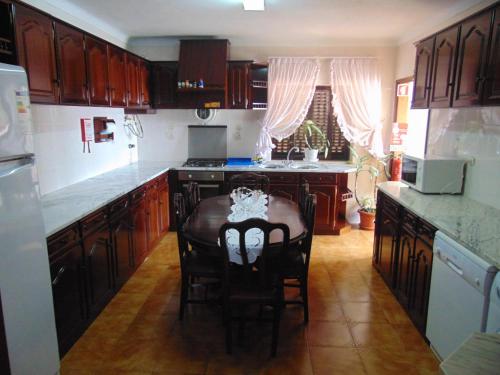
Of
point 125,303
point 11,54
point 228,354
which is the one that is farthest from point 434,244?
point 11,54

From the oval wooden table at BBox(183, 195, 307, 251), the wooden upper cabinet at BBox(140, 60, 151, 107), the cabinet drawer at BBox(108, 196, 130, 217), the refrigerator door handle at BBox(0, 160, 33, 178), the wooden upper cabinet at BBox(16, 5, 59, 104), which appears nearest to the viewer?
the refrigerator door handle at BBox(0, 160, 33, 178)

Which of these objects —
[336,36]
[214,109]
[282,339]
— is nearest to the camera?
[282,339]

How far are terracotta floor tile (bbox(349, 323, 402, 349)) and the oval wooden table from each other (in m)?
0.83

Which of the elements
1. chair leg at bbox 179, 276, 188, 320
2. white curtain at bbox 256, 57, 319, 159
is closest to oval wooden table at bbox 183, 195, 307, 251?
chair leg at bbox 179, 276, 188, 320

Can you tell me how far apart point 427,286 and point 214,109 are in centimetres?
347

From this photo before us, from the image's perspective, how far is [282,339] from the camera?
8.46 feet

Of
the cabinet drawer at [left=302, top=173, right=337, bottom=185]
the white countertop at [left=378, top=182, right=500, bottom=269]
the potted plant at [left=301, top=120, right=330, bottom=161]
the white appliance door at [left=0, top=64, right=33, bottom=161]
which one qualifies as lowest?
the cabinet drawer at [left=302, top=173, right=337, bottom=185]

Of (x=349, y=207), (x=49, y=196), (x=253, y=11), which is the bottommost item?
(x=349, y=207)

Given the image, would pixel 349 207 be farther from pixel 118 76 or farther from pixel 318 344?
pixel 118 76

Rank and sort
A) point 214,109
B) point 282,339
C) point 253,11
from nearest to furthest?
point 282,339, point 253,11, point 214,109

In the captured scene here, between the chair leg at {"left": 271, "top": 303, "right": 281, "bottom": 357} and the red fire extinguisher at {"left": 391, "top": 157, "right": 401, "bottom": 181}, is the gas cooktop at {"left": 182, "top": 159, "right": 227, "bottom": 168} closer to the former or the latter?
the red fire extinguisher at {"left": 391, "top": 157, "right": 401, "bottom": 181}

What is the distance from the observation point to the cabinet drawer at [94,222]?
2518 mm

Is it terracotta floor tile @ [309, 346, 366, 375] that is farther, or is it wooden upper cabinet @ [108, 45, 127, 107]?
wooden upper cabinet @ [108, 45, 127, 107]

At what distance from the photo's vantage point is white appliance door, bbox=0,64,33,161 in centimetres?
163
